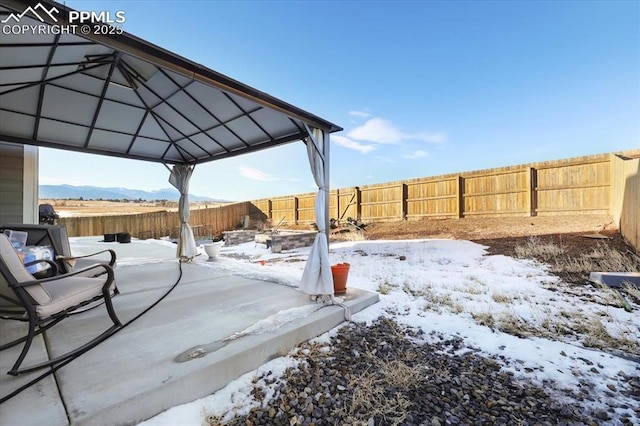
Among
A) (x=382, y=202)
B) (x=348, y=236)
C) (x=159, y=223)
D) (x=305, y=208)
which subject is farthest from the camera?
(x=305, y=208)

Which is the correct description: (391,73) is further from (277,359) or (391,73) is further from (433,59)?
(277,359)

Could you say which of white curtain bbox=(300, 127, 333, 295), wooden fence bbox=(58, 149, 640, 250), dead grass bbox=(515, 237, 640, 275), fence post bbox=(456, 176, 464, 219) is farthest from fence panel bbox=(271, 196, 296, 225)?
white curtain bbox=(300, 127, 333, 295)

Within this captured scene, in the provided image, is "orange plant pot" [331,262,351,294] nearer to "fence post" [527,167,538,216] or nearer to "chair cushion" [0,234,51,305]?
"chair cushion" [0,234,51,305]

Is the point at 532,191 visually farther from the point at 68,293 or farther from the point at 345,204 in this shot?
the point at 68,293

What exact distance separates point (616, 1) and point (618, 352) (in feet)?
20.6

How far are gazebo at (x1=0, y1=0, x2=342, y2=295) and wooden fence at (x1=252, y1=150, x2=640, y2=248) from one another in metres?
5.94

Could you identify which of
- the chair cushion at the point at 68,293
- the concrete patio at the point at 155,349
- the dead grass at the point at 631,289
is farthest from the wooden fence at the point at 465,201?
the chair cushion at the point at 68,293

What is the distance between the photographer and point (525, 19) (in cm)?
561

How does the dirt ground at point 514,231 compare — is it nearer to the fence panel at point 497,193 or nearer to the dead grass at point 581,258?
the dead grass at point 581,258

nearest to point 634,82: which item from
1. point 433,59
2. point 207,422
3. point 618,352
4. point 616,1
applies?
point 616,1

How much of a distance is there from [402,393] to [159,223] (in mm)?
13616

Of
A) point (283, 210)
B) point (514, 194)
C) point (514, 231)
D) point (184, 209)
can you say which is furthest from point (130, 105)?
point (283, 210)

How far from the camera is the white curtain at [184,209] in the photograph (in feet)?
17.8

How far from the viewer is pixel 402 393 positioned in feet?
5.66
